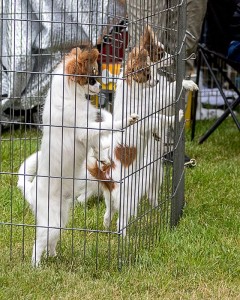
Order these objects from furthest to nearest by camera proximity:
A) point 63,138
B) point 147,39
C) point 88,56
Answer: point 147,39 < point 63,138 < point 88,56

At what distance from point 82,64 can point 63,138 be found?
0.39 metres

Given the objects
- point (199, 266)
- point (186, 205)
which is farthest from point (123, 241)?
point (186, 205)

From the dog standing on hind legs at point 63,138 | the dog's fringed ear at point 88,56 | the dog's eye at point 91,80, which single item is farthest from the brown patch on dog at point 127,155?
the dog's fringed ear at point 88,56

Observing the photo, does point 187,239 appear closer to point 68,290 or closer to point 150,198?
point 150,198

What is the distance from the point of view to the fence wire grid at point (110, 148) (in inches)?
162

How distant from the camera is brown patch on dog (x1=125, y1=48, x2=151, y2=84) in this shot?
13.9 ft

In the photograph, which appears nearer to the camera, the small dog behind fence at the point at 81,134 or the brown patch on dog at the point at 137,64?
the small dog behind fence at the point at 81,134

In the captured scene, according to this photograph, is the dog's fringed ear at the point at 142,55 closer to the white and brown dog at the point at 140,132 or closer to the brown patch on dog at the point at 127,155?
the white and brown dog at the point at 140,132

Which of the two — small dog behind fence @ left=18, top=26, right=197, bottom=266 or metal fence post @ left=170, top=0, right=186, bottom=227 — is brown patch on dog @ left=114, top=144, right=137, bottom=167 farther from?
metal fence post @ left=170, top=0, right=186, bottom=227

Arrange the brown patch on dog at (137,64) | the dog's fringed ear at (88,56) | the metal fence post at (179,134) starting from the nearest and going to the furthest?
the dog's fringed ear at (88,56) < the brown patch on dog at (137,64) < the metal fence post at (179,134)

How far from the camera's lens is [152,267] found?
411cm

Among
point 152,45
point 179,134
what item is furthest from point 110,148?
point 152,45

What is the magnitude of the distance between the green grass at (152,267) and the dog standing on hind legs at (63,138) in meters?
0.20

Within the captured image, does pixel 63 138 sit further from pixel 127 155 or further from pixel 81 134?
pixel 127 155
